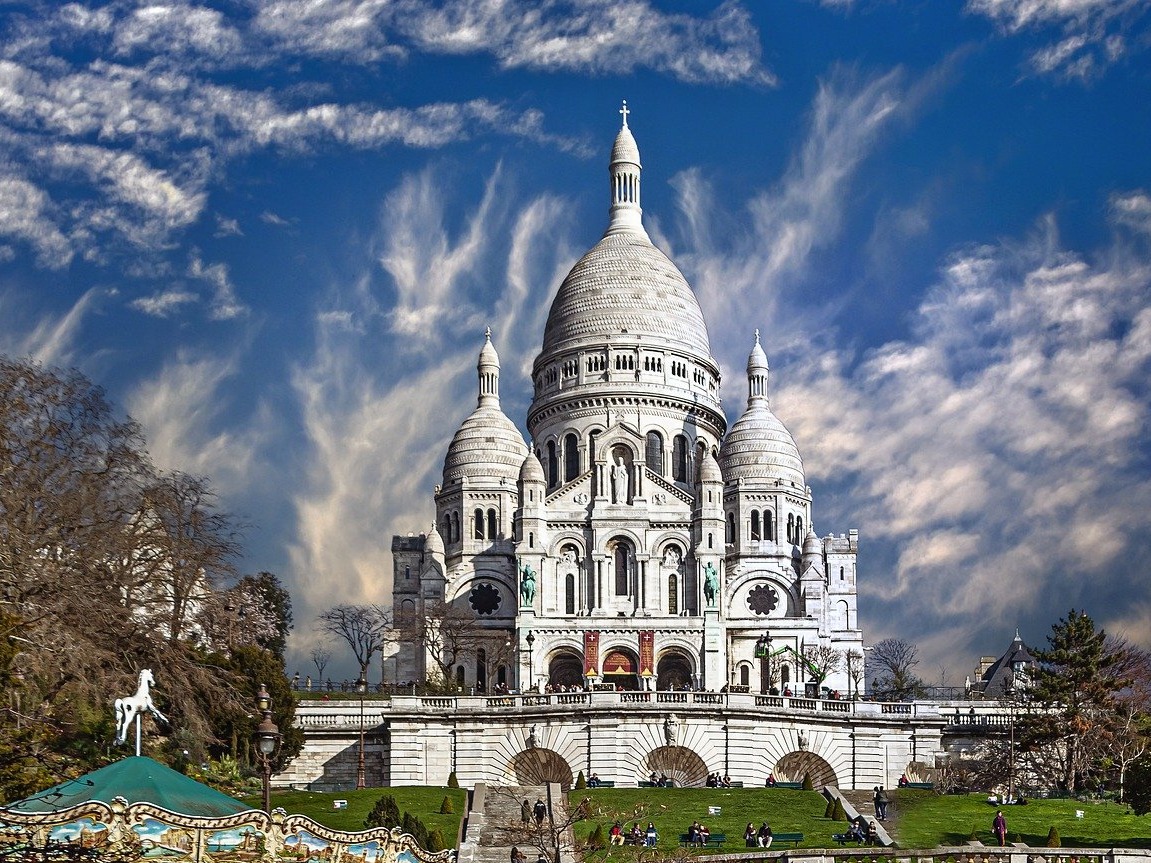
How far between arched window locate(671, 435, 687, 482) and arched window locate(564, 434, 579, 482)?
5917mm

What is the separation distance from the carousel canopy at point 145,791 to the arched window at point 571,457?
261ft

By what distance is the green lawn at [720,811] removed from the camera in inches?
1970

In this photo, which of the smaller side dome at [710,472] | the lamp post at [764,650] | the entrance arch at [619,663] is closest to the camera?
the lamp post at [764,650]

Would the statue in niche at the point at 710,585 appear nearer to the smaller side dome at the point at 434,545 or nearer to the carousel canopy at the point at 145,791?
the smaller side dome at the point at 434,545

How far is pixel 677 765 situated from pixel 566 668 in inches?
1217

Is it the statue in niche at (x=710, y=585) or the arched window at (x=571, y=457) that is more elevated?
the arched window at (x=571, y=457)

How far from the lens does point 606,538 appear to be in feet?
338

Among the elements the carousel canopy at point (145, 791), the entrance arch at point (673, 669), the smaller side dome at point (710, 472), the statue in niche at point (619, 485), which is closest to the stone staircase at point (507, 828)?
the carousel canopy at point (145, 791)

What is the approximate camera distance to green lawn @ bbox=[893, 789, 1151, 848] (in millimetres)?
50062

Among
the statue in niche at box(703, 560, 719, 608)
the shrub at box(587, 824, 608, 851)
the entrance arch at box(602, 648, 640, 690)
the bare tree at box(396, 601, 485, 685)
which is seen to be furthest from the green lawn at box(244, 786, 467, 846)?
the statue in niche at box(703, 560, 719, 608)

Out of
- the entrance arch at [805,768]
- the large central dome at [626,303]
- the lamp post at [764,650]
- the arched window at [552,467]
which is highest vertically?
the large central dome at [626,303]

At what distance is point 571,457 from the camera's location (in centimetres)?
11462

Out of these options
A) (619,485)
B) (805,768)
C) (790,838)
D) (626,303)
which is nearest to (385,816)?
(790,838)

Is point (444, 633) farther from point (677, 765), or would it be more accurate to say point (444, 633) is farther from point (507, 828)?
point (507, 828)
